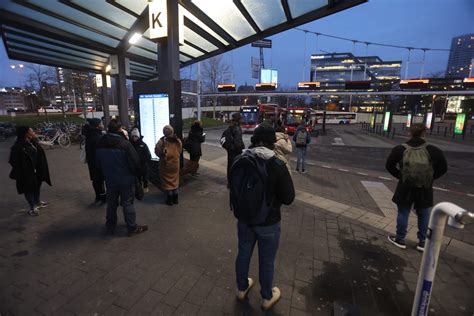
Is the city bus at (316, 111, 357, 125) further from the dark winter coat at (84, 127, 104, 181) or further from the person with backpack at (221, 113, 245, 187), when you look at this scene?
the dark winter coat at (84, 127, 104, 181)

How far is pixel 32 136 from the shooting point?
15.7 feet

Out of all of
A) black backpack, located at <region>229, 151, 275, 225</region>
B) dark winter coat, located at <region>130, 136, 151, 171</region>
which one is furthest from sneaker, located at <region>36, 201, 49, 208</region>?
black backpack, located at <region>229, 151, 275, 225</region>

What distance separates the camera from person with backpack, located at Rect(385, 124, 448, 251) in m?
3.52

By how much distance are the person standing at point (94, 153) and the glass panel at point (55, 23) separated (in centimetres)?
456

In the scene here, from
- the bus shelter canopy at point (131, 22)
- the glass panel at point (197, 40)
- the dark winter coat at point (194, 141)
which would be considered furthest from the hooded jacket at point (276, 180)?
the glass panel at point (197, 40)

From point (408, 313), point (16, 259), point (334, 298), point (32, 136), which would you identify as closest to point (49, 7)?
point (32, 136)

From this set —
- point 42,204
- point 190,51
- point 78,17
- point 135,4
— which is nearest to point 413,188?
point 42,204

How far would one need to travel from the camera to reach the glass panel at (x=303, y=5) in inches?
245

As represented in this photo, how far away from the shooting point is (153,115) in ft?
21.1

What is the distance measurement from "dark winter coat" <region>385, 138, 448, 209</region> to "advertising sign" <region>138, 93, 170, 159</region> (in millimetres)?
4896

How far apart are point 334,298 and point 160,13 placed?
652 cm

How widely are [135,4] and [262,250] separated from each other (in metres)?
7.04

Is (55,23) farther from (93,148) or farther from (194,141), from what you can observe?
(194,141)

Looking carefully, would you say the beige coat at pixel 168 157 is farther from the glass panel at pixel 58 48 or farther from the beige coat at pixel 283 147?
the glass panel at pixel 58 48
